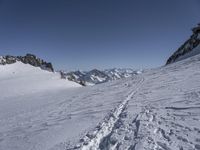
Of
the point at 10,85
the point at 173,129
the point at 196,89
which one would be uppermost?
the point at 10,85

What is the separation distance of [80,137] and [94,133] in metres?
0.58

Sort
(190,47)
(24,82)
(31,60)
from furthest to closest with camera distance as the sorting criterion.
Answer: (31,60) → (190,47) → (24,82)

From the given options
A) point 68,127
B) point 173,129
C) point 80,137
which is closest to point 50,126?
point 68,127

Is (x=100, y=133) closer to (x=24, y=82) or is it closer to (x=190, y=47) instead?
(x=24, y=82)

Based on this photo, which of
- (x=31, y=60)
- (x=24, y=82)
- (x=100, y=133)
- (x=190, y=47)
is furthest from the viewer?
(x=31, y=60)

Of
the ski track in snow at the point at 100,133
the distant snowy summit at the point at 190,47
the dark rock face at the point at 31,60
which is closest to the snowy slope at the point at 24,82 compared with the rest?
the dark rock face at the point at 31,60

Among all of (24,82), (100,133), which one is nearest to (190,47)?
(24,82)

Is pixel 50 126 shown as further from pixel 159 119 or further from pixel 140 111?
pixel 159 119

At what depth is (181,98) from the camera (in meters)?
13.5

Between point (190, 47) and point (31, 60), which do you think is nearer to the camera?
point (190, 47)

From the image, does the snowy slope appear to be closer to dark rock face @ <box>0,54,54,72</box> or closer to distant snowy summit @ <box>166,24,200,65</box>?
dark rock face @ <box>0,54,54,72</box>

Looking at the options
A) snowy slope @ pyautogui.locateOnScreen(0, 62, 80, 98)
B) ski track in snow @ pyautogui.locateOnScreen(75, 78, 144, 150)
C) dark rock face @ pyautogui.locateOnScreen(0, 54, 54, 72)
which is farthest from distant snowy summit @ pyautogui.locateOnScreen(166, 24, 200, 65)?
dark rock face @ pyautogui.locateOnScreen(0, 54, 54, 72)

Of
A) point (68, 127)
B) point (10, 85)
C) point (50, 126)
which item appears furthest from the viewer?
point (10, 85)

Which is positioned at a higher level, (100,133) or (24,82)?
(24,82)
